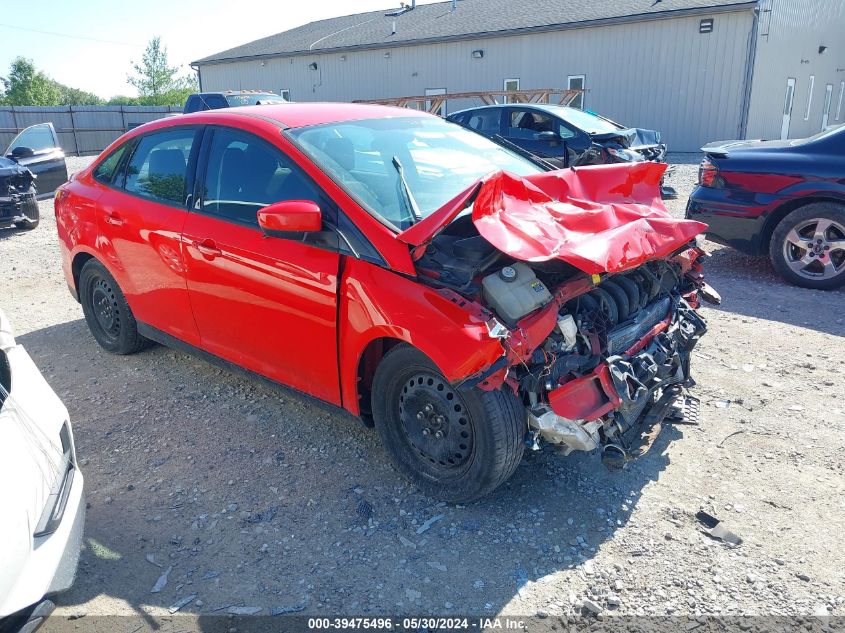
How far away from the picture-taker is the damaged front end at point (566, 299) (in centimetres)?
278

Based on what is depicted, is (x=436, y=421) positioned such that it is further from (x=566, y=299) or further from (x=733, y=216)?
(x=733, y=216)

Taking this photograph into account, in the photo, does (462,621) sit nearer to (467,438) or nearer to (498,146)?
(467,438)

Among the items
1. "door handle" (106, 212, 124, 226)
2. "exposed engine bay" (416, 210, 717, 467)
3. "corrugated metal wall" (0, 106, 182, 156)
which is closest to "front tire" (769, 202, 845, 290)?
"exposed engine bay" (416, 210, 717, 467)

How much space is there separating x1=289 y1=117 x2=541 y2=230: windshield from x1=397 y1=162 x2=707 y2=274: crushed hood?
0.40 m

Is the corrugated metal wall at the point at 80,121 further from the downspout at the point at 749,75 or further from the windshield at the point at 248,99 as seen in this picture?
the downspout at the point at 749,75

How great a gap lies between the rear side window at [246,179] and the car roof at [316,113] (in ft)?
0.67

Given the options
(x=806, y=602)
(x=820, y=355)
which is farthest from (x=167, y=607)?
(x=820, y=355)

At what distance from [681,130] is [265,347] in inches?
738

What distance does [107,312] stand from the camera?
5004 mm

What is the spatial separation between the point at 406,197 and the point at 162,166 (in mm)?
1877

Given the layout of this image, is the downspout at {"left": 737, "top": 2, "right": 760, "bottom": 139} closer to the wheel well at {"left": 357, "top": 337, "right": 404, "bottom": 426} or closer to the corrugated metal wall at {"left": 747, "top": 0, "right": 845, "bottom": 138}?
the corrugated metal wall at {"left": 747, "top": 0, "right": 845, "bottom": 138}

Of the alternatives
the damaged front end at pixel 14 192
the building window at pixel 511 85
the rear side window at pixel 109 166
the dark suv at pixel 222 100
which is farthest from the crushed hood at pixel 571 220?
the building window at pixel 511 85

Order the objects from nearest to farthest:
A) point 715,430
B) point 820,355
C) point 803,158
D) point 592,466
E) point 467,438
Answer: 1. point 467,438
2. point 592,466
3. point 715,430
4. point 820,355
5. point 803,158

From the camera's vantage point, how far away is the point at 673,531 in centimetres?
300
